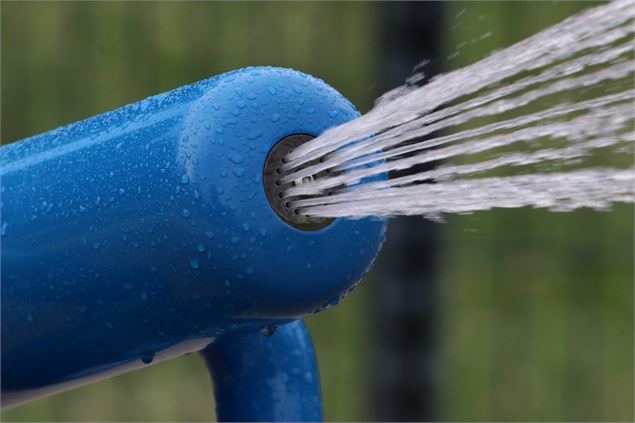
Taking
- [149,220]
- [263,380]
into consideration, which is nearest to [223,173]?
[149,220]

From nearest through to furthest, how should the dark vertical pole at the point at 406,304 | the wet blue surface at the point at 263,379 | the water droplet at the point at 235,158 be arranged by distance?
the water droplet at the point at 235,158 < the wet blue surface at the point at 263,379 < the dark vertical pole at the point at 406,304

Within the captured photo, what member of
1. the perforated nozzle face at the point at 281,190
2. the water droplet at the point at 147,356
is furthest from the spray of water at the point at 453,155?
the water droplet at the point at 147,356

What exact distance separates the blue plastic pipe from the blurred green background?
1573 millimetres

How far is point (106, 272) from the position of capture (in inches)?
23.7

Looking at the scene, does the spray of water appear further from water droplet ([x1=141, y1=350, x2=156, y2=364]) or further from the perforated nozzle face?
water droplet ([x1=141, y1=350, x2=156, y2=364])

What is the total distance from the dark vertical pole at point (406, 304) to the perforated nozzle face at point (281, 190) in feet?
3.61

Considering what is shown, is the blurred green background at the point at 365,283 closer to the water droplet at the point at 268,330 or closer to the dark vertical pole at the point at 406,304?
the dark vertical pole at the point at 406,304

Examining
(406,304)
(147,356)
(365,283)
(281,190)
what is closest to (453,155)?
(281,190)

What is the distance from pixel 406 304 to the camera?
5.66ft

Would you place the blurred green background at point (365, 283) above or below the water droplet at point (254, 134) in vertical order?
above

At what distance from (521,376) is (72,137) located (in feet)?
7.13

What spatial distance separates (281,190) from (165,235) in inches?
2.6

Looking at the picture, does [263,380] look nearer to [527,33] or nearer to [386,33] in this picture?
[386,33]

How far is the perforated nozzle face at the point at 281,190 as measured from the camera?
23.4 inches
